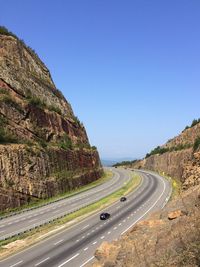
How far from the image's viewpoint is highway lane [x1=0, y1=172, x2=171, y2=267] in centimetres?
3459

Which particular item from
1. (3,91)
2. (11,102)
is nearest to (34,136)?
(11,102)

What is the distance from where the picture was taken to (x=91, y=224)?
52.6 metres

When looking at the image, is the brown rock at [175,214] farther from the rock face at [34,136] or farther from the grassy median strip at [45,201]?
the rock face at [34,136]

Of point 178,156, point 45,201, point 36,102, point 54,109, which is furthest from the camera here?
point 178,156

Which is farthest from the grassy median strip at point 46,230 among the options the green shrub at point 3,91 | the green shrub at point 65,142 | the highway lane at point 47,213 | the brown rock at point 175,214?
the green shrub at point 3,91

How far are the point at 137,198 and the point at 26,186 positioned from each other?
23.0 meters

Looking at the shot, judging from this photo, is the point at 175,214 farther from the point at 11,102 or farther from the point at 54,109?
the point at 54,109

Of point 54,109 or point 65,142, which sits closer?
point 65,142

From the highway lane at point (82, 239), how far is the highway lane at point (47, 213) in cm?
552

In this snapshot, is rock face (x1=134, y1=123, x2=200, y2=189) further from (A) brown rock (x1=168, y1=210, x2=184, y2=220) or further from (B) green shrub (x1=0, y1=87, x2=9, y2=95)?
(A) brown rock (x1=168, y1=210, x2=184, y2=220)

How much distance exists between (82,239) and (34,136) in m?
43.3

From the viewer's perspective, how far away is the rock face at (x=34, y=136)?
68.2 meters

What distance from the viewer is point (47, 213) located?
61406 mm

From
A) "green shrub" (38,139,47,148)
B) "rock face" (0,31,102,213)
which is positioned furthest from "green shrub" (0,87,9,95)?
"green shrub" (38,139,47,148)
